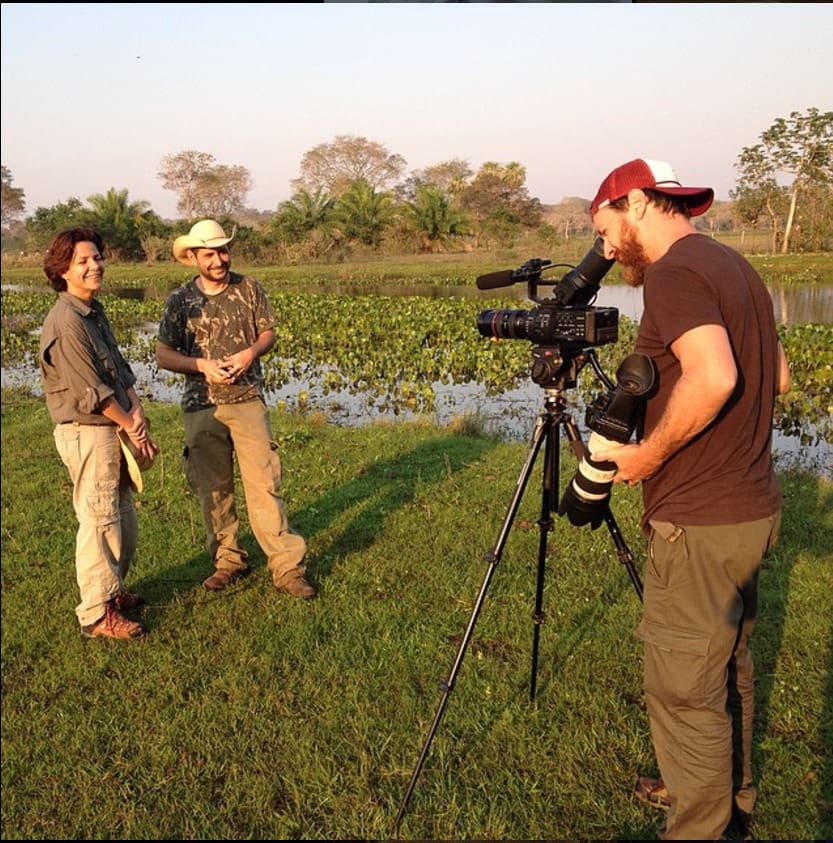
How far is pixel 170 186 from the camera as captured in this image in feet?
61.8

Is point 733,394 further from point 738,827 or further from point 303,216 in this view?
point 303,216

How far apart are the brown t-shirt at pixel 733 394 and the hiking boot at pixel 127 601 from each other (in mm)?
2915

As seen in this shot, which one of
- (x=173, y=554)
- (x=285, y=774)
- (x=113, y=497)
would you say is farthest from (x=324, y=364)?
(x=285, y=774)

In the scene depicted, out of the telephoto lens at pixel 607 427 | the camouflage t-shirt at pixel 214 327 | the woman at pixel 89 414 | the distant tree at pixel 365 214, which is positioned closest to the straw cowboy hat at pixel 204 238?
the camouflage t-shirt at pixel 214 327

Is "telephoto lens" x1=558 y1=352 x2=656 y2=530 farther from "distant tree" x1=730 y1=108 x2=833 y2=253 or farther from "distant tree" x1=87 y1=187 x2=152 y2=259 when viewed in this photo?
"distant tree" x1=87 y1=187 x2=152 y2=259

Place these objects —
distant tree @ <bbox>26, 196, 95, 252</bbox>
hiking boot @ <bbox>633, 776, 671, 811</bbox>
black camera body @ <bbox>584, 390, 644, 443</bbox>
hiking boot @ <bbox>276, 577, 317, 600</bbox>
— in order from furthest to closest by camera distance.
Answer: distant tree @ <bbox>26, 196, 95, 252</bbox>
hiking boot @ <bbox>276, 577, 317, 600</bbox>
hiking boot @ <bbox>633, 776, 671, 811</bbox>
black camera body @ <bbox>584, 390, 644, 443</bbox>

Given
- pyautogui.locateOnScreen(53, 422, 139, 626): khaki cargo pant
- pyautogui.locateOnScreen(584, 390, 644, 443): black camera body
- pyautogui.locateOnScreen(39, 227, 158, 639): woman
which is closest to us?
pyautogui.locateOnScreen(584, 390, 644, 443): black camera body

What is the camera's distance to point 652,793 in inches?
98.0

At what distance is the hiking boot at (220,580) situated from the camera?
4.10 m

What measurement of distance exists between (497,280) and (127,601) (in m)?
2.65

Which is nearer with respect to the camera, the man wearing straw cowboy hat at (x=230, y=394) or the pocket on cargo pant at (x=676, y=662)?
the pocket on cargo pant at (x=676, y=662)

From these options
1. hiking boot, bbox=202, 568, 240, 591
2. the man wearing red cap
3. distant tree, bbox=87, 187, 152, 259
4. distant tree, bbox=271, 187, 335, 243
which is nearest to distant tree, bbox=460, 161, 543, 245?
hiking boot, bbox=202, 568, 240, 591

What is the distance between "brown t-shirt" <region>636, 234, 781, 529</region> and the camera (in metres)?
1.88

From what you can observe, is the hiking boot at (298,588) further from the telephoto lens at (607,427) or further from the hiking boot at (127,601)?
the telephoto lens at (607,427)
